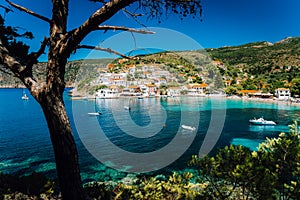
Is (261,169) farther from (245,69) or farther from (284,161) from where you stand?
(245,69)

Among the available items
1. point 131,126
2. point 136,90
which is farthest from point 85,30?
point 136,90

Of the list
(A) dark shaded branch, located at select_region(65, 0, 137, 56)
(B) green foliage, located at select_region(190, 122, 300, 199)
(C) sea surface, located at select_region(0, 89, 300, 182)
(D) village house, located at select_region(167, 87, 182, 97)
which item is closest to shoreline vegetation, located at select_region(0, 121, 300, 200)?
(B) green foliage, located at select_region(190, 122, 300, 199)

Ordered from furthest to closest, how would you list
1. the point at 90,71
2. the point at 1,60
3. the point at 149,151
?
the point at 90,71
the point at 149,151
the point at 1,60

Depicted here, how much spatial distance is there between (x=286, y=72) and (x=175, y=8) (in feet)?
269

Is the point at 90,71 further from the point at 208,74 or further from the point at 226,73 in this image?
the point at 226,73

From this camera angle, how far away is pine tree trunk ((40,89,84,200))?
1899 millimetres

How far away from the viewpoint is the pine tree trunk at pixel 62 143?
1899 millimetres

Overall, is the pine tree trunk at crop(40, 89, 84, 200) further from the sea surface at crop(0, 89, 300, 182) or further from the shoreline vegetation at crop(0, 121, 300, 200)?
the sea surface at crop(0, 89, 300, 182)

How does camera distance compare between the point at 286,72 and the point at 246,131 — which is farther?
the point at 286,72

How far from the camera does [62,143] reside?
1945 mm

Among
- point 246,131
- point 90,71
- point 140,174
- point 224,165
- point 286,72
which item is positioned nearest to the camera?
point 224,165

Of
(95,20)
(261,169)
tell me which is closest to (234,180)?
(261,169)

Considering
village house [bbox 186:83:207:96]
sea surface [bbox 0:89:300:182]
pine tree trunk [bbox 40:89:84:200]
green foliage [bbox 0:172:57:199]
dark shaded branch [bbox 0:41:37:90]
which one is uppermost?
village house [bbox 186:83:207:96]

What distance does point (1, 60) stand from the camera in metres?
2.00
